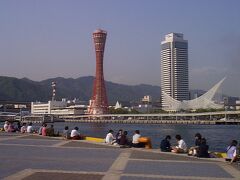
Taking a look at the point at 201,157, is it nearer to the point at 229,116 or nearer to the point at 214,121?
the point at 214,121

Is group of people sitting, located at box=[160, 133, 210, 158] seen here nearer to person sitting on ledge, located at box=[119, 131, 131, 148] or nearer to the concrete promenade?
the concrete promenade

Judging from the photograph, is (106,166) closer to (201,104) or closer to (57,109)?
(201,104)

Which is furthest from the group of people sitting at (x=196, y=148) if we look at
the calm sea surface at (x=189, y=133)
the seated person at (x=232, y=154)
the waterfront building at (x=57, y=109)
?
the waterfront building at (x=57, y=109)

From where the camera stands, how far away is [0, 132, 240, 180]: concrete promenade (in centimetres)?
1034

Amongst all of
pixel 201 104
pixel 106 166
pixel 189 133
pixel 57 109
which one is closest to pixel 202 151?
pixel 106 166

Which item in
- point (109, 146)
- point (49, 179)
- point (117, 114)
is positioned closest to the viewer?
point (49, 179)

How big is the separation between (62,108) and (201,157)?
16387 centimetres

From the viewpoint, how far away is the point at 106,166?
11836 millimetres

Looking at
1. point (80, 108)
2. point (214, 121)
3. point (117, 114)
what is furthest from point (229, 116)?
point (80, 108)

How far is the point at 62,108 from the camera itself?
177000 millimetres

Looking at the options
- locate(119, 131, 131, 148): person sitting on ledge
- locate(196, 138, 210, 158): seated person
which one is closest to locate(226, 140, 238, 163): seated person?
locate(196, 138, 210, 158): seated person

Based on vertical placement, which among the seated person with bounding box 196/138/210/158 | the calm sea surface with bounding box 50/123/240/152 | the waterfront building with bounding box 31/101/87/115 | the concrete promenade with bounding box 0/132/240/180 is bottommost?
the calm sea surface with bounding box 50/123/240/152

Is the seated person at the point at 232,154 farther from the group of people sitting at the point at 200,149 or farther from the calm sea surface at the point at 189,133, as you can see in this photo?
the calm sea surface at the point at 189,133

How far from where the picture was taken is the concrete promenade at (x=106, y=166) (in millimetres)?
10336
